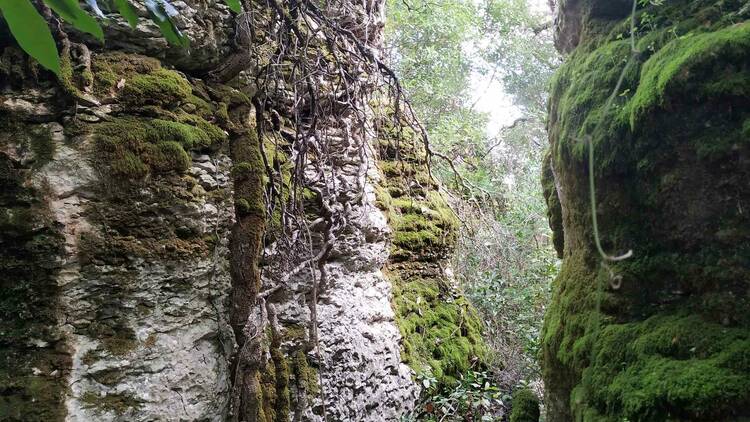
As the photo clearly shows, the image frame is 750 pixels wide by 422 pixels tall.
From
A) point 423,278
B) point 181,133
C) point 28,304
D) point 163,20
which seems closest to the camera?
point 163,20

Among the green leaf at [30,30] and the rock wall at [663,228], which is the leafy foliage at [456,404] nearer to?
the rock wall at [663,228]

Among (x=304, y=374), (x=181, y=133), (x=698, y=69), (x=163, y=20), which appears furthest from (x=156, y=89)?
(x=698, y=69)

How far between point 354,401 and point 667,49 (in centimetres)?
302

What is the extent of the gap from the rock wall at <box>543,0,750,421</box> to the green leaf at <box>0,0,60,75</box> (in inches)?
69.1

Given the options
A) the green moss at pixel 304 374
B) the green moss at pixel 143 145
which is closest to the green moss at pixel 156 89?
the green moss at pixel 143 145

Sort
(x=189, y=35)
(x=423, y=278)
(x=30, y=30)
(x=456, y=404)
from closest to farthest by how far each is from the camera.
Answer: (x=30, y=30) < (x=189, y=35) < (x=456, y=404) < (x=423, y=278)

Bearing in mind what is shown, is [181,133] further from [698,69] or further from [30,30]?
[698,69]

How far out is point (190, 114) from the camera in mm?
2543

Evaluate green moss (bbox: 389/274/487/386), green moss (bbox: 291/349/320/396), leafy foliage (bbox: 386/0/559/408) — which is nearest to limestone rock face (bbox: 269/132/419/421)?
green moss (bbox: 291/349/320/396)

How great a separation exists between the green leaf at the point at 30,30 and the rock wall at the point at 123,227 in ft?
4.86

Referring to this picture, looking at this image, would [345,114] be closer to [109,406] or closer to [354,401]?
[354,401]

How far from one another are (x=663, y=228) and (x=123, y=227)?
2442mm

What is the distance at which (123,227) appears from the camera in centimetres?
218

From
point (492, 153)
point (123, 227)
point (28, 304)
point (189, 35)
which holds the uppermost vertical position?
point (492, 153)
